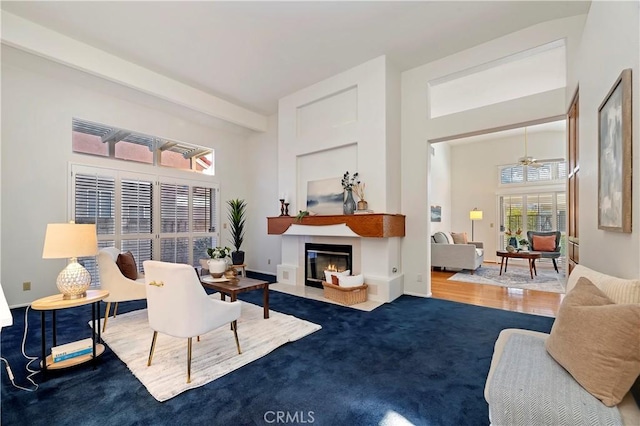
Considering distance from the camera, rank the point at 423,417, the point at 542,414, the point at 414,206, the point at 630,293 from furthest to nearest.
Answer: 1. the point at 414,206
2. the point at 423,417
3. the point at 630,293
4. the point at 542,414

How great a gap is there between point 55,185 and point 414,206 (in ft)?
17.9

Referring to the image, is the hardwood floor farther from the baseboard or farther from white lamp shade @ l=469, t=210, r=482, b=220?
white lamp shade @ l=469, t=210, r=482, b=220

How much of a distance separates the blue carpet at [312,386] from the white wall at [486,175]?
605 centimetres

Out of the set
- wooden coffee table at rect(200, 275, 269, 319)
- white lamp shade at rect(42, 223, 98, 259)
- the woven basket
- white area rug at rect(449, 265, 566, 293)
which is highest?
white lamp shade at rect(42, 223, 98, 259)

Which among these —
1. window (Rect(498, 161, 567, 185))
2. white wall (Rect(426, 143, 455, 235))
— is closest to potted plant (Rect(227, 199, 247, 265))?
white wall (Rect(426, 143, 455, 235))

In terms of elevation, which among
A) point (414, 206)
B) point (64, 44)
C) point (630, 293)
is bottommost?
point (630, 293)

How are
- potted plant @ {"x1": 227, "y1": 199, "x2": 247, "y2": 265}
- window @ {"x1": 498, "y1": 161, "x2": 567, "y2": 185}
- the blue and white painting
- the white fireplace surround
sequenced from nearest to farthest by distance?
the white fireplace surround
the blue and white painting
potted plant @ {"x1": 227, "y1": 199, "x2": 247, "y2": 265}
window @ {"x1": 498, "y1": 161, "x2": 567, "y2": 185}

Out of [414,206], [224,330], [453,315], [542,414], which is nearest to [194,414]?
[224,330]

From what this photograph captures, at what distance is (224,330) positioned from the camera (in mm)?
3068

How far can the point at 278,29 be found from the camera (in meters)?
3.55

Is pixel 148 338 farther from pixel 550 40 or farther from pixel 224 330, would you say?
pixel 550 40

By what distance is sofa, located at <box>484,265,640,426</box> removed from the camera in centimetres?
111

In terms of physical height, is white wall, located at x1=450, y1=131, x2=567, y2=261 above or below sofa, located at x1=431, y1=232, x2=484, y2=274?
above

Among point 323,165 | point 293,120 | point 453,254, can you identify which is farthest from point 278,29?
point 453,254
